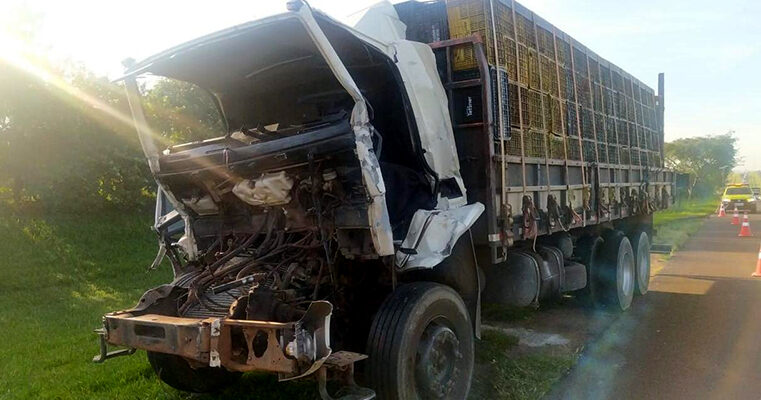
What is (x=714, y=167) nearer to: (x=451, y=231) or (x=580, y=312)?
(x=580, y=312)

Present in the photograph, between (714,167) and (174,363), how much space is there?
220 feet

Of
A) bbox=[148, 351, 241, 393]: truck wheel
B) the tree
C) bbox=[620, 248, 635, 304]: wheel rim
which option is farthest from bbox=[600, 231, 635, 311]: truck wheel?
the tree

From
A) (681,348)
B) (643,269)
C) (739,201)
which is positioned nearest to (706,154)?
(739,201)

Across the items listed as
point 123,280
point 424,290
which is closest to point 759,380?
point 424,290

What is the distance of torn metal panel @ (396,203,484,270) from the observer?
414 cm

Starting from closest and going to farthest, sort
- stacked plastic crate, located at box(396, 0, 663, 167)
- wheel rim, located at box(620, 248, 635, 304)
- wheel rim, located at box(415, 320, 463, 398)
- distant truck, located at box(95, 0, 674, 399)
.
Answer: distant truck, located at box(95, 0, 674, 399), wheel rim, located at box(415, 320, 463, 398), stacked plastic crate, located at box(396, 0, 663, 167), wheel rim, located at box(620, 248, 635, 304)

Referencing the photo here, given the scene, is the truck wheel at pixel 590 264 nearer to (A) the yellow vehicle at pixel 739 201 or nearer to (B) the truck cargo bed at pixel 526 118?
(B) the truck cargo bed at pixel 526 118

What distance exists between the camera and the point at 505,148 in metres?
5.34

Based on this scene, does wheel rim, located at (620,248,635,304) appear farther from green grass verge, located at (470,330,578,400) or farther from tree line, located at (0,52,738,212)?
tree line, located at (0,52,738,212)

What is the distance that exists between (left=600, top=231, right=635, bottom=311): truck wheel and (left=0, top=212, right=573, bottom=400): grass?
3.73 feet

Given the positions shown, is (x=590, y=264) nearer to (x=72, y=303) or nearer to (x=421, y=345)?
(x=421, y=345)

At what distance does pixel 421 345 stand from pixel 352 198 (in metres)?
1.06

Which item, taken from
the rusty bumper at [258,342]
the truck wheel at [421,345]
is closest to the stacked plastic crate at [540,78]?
the truck wheel at [421,345]

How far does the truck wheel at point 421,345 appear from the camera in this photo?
384cm
